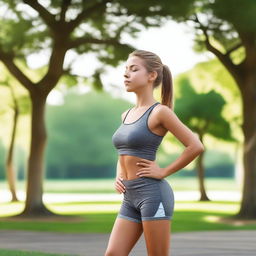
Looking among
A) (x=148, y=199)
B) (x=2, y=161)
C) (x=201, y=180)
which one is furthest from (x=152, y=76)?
(x=2, y=161)

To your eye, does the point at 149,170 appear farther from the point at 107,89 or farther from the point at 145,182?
the point at 107,89

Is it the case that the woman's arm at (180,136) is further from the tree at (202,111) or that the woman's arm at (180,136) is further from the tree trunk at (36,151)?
the tree at (202,111)

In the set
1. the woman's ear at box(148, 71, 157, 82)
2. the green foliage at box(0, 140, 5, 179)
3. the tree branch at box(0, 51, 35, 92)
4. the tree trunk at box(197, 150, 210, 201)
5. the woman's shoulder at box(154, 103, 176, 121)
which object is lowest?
the green foliage at box(0, 140, 5, 179)

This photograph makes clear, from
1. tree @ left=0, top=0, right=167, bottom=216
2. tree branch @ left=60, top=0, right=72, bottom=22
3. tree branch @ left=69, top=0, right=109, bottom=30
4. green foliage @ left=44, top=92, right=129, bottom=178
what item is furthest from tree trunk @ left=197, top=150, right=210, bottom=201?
green foliage @ left=44, top=92, right=129, bottom=178

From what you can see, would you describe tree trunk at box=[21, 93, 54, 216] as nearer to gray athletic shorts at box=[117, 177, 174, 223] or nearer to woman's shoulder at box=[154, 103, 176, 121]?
gray athletic shorts at box=[117, 177, 174, 223]

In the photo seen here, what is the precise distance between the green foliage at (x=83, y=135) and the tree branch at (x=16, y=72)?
159 feet

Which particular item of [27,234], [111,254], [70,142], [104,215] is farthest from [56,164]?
[111,254]

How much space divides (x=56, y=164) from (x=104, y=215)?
53819 mm

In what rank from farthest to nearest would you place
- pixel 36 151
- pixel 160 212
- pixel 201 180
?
pixel 201 180
pixel 36 151
pixel 160 212

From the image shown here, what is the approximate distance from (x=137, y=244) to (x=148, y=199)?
8032 millimetres

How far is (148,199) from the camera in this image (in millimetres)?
5020

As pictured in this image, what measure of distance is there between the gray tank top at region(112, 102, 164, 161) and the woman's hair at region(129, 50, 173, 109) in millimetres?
142

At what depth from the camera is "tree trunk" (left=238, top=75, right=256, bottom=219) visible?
2134 cm

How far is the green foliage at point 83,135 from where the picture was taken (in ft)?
239
